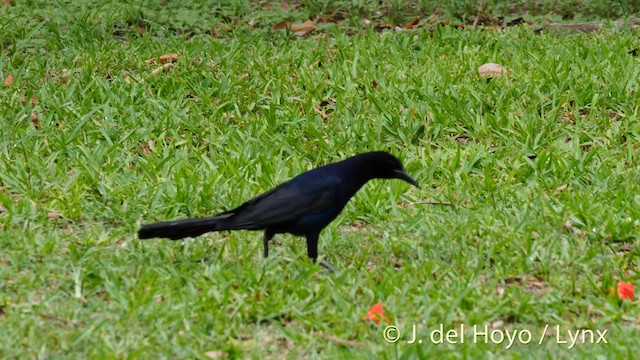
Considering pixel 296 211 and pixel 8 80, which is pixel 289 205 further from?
pixel 8 80

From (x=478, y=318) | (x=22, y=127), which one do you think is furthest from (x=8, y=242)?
(x=478, y=318)

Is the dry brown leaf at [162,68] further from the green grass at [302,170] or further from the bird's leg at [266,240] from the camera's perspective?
the bird's leg at [266,240]

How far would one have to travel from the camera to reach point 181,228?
5391 millimetres

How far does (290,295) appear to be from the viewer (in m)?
5.17

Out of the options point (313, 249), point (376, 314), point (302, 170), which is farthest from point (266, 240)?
point (302, 170)

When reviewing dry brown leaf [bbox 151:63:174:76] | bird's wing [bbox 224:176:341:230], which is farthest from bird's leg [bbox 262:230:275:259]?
dry brown leaf [bbox 151:63:174:76]

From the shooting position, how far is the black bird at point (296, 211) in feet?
17.8

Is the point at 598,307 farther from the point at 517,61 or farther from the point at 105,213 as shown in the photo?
the point at 517,61

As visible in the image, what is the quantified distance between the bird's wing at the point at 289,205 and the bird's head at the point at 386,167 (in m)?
0.25

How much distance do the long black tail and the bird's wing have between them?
0.07m

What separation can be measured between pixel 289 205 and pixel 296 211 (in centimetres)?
5

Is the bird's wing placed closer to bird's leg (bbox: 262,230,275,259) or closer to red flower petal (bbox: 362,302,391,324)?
bird's leg (bbox: 262,230,275,259)

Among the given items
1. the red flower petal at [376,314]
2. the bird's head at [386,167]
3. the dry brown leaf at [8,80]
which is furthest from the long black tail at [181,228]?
the dry brown leaf at [8,80]

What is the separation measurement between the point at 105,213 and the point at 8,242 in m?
0.68
